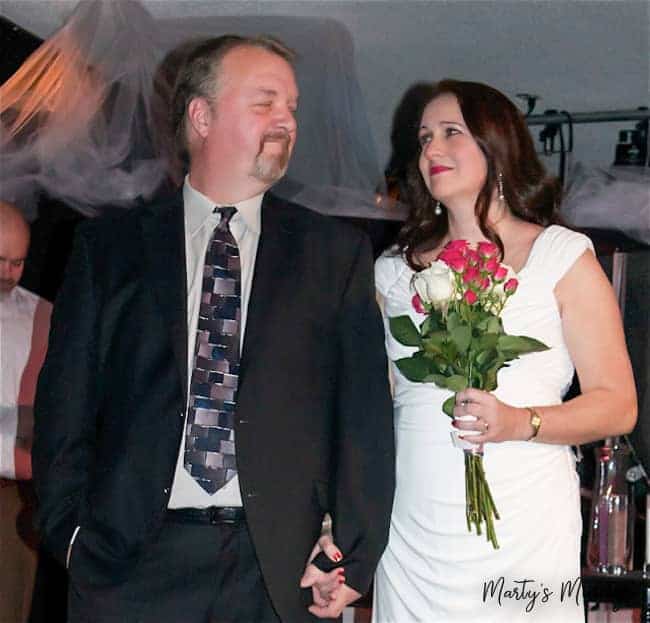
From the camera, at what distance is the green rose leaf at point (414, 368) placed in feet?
9.05

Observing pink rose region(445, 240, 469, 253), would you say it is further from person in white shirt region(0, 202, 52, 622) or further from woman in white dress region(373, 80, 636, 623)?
person in white shirt region(0, 202, 52, 622)

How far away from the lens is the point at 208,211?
2.74 meters

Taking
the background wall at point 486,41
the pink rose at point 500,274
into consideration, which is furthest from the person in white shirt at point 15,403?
the pink rose at point 500,274

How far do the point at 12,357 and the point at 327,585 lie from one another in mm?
2457

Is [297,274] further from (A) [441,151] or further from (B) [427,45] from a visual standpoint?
(B) [427,45]

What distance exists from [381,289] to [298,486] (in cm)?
69

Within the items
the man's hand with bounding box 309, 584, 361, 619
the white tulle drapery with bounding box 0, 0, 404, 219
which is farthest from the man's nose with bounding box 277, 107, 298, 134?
the white tulle drapery with bounding box 0, 0, 404, 219

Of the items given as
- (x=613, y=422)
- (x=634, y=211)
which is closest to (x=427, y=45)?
(x=634, y=211)

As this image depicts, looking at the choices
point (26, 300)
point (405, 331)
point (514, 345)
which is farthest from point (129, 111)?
point (514, 345)

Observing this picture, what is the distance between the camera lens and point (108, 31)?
15.8 feet

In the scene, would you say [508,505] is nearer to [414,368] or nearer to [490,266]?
[414,368]

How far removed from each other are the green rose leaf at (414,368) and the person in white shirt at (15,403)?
216 centimetres

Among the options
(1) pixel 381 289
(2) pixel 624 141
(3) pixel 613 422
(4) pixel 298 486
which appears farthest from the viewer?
(2) pixel 624 141

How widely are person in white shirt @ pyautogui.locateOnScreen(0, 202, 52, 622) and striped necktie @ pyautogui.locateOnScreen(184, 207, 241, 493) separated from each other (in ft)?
6.92
